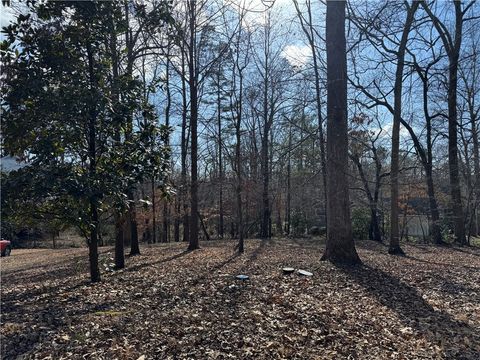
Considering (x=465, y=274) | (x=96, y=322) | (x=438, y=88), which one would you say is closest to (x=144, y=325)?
(x=96, y=322)


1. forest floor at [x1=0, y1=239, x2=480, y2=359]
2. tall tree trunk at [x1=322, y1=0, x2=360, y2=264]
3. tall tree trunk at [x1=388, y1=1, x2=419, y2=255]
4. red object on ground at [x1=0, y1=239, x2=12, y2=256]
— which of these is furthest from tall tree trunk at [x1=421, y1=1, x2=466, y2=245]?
red object on ground at [x1=0, y1=239, x2=12, y2=256]

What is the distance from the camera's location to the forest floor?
324 centimetres

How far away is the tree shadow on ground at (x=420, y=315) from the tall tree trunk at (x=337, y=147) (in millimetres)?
836

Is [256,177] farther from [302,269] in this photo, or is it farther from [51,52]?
[51,52]

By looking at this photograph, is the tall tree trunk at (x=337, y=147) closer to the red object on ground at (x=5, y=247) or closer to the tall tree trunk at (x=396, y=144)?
the tall tree trunk at (x=396, y=144)

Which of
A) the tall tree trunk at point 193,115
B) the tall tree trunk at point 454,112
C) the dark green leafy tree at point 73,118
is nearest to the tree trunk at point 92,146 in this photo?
the dark green leafy tree at point 73,118

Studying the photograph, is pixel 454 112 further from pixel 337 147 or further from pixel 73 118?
pixel 73 118

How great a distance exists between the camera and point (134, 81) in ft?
18.2

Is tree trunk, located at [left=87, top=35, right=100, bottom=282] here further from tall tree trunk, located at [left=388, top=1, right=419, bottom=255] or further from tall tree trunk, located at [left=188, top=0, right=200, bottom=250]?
tall tree trunk, located at [left=388, top=1, right=419, bottom=255]

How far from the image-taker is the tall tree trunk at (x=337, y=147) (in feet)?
23.9

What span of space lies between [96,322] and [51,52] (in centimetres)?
352

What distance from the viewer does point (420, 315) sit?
4297mm

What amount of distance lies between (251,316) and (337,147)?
433cm

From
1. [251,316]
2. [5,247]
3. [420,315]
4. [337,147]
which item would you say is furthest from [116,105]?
[5,247]
